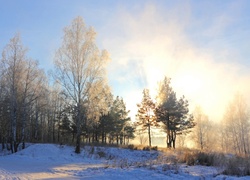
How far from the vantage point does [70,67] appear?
23.6 metres

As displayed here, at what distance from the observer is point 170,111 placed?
36406 mm

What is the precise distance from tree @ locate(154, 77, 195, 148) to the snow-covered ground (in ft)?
32.5

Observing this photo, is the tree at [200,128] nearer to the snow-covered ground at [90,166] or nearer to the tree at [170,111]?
the tree at [170,111]

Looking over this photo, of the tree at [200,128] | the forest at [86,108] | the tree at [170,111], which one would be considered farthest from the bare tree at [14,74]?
the tree at [200,128]

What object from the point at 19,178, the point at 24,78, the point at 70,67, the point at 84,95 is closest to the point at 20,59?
the point at 24,78

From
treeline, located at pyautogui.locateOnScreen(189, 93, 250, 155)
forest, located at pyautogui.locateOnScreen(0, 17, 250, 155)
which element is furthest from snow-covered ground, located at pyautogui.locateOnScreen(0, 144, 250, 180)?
treeline, located at pyautogui.locateOnScreen(189, 93, 250, 155)

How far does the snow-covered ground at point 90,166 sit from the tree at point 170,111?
9.89m

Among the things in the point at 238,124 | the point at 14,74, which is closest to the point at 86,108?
the point at 14,74

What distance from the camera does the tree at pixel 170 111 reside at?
36.6 meters

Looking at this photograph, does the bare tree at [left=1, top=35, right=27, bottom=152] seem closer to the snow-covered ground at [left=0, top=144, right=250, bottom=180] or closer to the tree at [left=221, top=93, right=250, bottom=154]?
the snow-covered ground at [left=0, top=144, right=250, bottom=180]

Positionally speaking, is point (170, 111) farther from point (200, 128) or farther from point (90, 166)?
point (90, 166)

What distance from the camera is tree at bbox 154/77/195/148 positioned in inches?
1441

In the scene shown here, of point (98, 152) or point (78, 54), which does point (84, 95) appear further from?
point (98, 152)

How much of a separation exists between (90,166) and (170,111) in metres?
24.0
